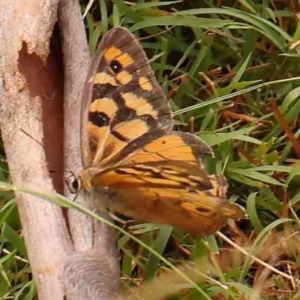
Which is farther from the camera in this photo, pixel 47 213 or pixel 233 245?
pixel 233 245

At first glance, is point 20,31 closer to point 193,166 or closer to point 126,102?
point 126,102

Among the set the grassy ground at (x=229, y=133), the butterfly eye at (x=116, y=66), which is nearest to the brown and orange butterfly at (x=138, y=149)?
the butterfly eye at (x=116, y=66)

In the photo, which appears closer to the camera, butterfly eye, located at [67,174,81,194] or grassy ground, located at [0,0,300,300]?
butterfly eye, located at [67,174,81,194]

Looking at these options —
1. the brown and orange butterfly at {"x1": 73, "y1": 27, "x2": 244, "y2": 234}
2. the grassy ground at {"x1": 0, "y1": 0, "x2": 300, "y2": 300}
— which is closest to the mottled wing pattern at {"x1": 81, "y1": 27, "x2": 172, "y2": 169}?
the brown and orange butterfly at {"x1": 73, "y1": 27, "x2": 244, "y2": 234}

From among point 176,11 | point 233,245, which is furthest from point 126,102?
point 176,11

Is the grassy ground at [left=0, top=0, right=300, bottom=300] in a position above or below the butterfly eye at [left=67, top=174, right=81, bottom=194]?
below

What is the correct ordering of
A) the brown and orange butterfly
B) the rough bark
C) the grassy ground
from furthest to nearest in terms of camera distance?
the grassy ground, the brown and orange butterfly, the rough bark

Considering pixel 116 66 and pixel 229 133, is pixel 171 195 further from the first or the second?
pixel 229 133

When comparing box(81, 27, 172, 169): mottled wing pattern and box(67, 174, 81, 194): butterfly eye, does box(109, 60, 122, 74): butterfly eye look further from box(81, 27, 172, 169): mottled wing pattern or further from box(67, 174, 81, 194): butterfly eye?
box(67, 174, 81, 194): butterfly eye
